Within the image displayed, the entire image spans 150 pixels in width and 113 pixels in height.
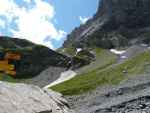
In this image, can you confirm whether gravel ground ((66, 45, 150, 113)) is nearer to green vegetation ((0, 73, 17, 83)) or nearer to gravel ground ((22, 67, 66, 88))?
gravel ground ((22, 67, 66, 88))

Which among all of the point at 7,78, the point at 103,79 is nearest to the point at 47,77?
the point at 7,78


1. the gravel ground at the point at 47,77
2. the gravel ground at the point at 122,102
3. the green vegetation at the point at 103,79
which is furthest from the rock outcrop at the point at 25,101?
the gravel ground at the point at 47,77

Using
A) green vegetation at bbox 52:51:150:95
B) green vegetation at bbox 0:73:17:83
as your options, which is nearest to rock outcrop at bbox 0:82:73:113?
green vegetation at bbox 52:51:150:95

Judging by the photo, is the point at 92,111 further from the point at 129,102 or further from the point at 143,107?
the point at 143,107

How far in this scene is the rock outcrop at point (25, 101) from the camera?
49.9 meters

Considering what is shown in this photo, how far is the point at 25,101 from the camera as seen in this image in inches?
2144

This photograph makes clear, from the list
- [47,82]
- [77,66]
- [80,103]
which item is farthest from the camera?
[77,66]

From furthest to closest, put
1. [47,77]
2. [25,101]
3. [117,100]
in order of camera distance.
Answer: [47,77], [117,100], [25,101]

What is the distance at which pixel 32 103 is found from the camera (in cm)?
5519

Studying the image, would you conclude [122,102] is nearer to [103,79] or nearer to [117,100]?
[117,100]

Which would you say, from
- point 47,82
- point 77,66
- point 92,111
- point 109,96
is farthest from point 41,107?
point 77,66

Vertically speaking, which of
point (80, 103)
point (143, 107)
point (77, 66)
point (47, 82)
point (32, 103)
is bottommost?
point (143, 107)

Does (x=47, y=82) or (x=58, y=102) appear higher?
(x=47, y=82)

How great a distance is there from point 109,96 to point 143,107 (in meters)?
22.7
